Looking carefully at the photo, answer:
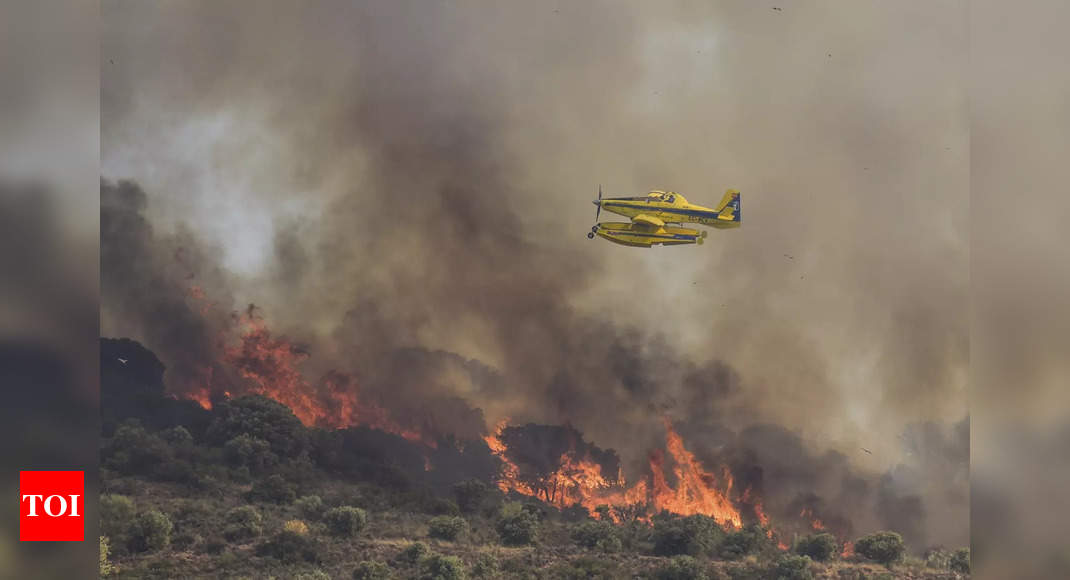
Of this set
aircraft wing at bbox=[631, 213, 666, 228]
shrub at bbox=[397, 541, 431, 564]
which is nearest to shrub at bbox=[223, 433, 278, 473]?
shrub at bbox=[397, 541, 431, 564]

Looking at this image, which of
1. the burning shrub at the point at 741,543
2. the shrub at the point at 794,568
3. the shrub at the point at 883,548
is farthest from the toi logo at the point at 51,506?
the shrub at the point at 883,548

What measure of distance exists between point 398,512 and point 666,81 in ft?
26.4

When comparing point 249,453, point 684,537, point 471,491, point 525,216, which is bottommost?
point 684,537

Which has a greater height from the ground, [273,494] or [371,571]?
[273,494]

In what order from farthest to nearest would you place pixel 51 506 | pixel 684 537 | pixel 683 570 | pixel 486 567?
pixel 684 537, pixel 683 570, pixel 486 567, pixel 51 506

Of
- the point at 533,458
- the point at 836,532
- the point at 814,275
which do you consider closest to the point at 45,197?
the point at 533,458

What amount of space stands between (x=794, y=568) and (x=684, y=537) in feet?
5.82

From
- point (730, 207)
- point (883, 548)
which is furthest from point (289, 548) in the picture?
point (883, 548)

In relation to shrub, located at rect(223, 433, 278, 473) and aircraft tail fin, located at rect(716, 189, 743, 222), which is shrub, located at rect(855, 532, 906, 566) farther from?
shrub, located at rect(223, 433, 278, 473)

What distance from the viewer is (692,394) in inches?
677

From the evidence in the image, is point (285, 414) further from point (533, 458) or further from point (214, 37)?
point (214, 37)

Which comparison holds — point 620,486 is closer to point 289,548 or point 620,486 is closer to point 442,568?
point 442,568

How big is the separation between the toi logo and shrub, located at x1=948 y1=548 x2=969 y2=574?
13124mm

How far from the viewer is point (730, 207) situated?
17.2m
